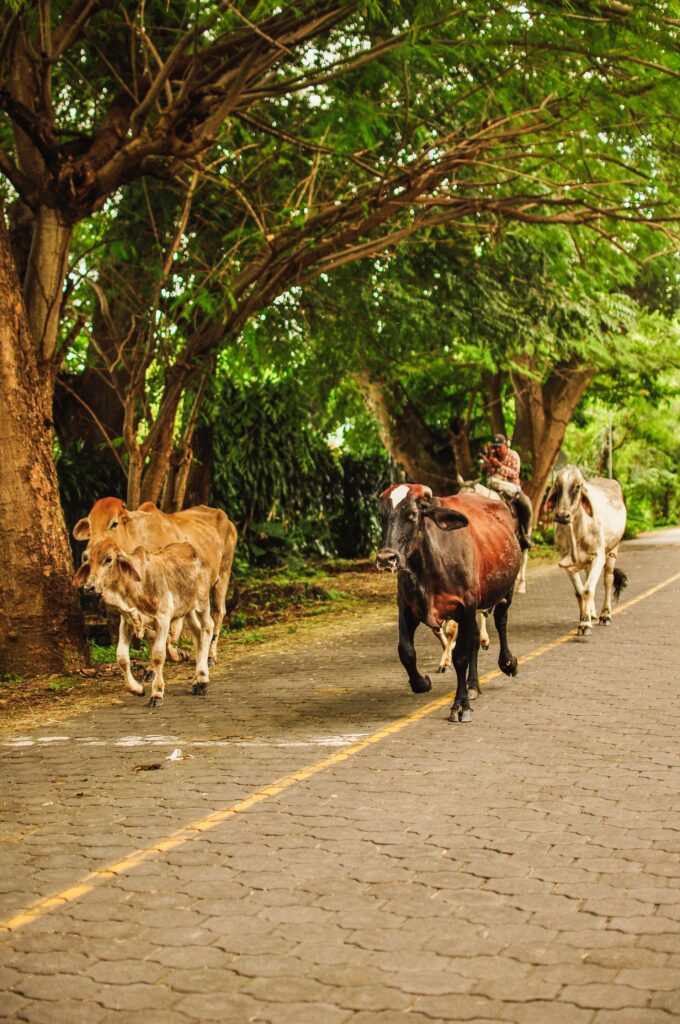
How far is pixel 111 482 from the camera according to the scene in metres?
20.4

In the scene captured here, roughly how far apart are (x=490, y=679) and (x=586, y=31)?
6.51 meters

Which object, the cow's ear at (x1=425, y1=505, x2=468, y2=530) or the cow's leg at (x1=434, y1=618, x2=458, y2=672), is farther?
the cow's leg at (x1=434, y1=618, x2=458, y2=672)

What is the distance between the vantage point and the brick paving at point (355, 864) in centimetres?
476

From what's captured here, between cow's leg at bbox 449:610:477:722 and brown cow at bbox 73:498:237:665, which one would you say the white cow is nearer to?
brown cow at bbox 73:498:237:665

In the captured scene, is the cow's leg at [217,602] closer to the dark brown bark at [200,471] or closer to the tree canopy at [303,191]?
the tree canopy at [303,191]

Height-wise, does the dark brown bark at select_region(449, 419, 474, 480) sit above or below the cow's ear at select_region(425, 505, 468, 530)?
above

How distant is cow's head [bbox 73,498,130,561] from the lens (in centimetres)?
1145

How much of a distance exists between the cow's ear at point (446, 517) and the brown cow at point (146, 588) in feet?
7.85

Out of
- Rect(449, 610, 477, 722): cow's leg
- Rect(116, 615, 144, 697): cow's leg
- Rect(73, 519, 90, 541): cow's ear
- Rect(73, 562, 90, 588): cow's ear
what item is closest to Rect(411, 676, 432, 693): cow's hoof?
Rect(449, 610, 477, 722): cow's leg

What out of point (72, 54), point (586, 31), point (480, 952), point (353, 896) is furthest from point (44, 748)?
point (72, 54)

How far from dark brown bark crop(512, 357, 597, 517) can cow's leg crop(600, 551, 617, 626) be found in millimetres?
12651

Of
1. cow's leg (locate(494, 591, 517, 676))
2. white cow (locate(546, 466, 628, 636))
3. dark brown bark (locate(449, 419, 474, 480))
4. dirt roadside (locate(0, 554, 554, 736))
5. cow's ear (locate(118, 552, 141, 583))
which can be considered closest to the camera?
cow's ear (locate(118, 552, 141, 583))

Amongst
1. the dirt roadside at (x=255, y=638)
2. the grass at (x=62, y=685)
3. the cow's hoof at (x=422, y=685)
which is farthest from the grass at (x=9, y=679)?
the cow's hoof at (x=422, y=685)

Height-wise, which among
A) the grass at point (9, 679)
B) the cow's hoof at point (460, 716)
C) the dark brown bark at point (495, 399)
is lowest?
the cow's hoof at point (460, 716)
